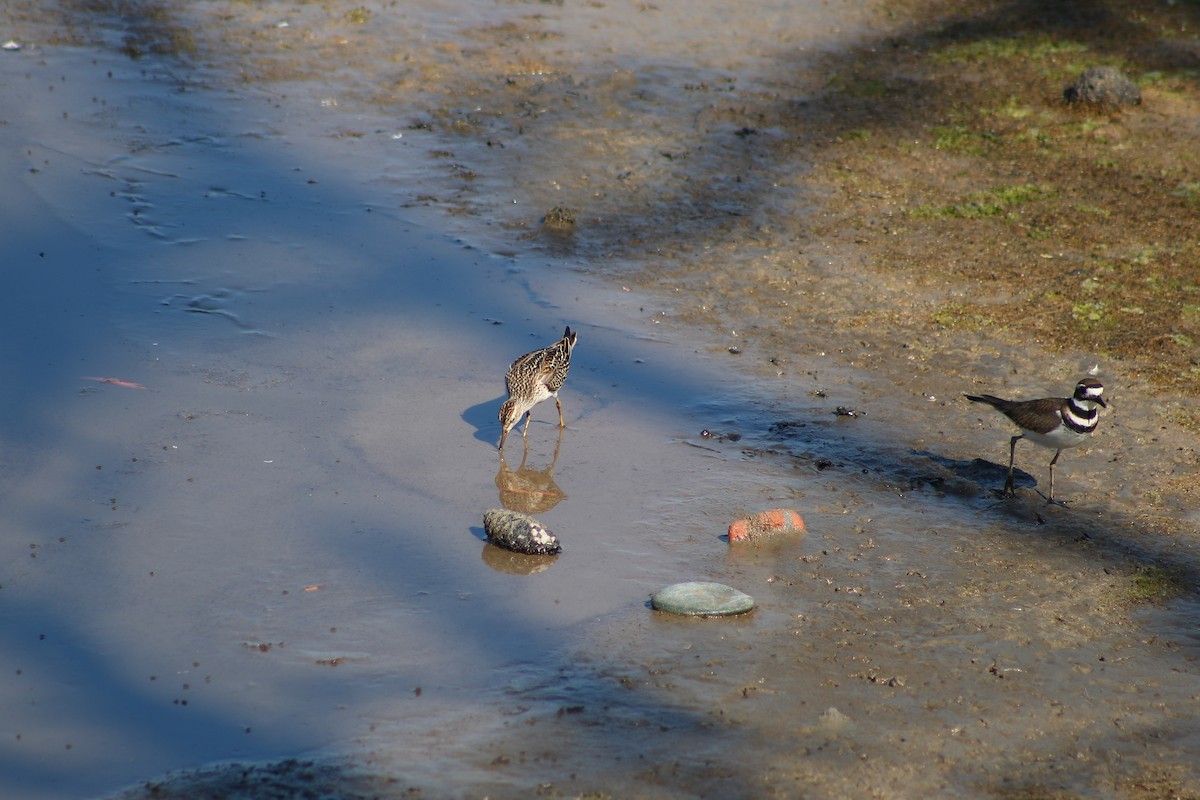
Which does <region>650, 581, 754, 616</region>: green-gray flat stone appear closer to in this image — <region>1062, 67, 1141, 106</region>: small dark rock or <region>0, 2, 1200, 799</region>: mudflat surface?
<region>0, 2, 1200, 799</region>: mudflat surface

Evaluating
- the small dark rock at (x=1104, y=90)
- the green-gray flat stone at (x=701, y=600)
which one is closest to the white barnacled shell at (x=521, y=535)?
the green-gray flat stone at (x=701, y=600)

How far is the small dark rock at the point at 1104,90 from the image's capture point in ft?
55.3

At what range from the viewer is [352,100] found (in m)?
16.2

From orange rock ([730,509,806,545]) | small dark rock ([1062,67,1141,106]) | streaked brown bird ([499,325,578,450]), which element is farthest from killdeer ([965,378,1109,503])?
small dark rock ([1062,67,1141,106])

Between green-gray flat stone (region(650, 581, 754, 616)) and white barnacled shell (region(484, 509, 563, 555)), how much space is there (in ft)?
2.79

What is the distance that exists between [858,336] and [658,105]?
6.38m

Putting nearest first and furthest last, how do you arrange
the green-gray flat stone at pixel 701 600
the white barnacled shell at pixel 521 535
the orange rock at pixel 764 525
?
the green-gray flat stone at pixel 701 600
the white barnacled shell at pixel 521 535
the orange rock at pixel 764 525

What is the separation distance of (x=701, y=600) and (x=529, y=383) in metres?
2.67

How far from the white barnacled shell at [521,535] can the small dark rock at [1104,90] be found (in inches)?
480

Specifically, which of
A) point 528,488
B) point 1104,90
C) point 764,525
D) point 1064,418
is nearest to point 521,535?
point 528,488

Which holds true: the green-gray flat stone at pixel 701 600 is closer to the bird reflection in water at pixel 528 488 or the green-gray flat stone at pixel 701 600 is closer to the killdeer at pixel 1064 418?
the bird reflection in water at pixel 528 488

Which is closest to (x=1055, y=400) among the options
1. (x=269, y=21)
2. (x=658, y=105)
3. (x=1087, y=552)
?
(x=1087, y=552)

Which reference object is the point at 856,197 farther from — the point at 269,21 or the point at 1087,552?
the point at 269,21

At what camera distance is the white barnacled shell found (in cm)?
815
